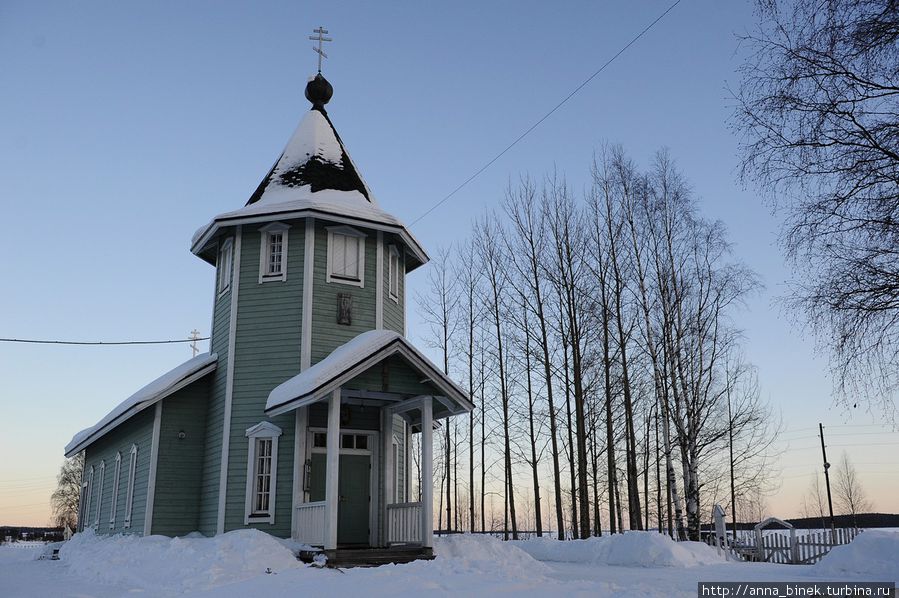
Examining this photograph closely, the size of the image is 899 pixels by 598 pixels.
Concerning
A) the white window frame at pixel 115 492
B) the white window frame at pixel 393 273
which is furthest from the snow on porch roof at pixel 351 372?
the white window frame at pixel 115 492

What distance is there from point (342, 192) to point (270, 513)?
7378 millimetres

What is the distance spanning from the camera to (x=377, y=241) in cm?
1630

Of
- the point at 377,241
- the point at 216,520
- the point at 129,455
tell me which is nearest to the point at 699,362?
the point at 377,241

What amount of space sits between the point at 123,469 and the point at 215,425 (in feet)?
13.4

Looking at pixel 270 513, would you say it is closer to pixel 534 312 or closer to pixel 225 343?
pixel 225 343

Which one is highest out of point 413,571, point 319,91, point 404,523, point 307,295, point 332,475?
point 319,91

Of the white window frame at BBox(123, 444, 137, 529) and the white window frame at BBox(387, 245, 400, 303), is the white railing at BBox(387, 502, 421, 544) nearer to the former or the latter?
the white window frame at BBox(387, 245, 400, 303)

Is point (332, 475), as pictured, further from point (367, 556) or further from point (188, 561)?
point (188, 561)

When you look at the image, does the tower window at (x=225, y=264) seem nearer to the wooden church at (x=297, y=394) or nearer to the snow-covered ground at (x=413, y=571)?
the wooden church at (x=297, y=394)

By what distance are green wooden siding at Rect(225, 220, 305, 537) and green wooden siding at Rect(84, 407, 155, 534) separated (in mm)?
2314

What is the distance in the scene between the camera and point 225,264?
653 inches

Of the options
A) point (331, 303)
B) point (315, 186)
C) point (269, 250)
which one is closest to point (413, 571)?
point (331, 303)

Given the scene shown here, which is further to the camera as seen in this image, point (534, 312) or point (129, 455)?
point (534, 312)

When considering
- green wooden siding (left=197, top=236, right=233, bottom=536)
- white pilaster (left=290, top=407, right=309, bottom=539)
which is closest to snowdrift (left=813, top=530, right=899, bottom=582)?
white pilaster (left=290, top=407, right=309, bottom=539)
